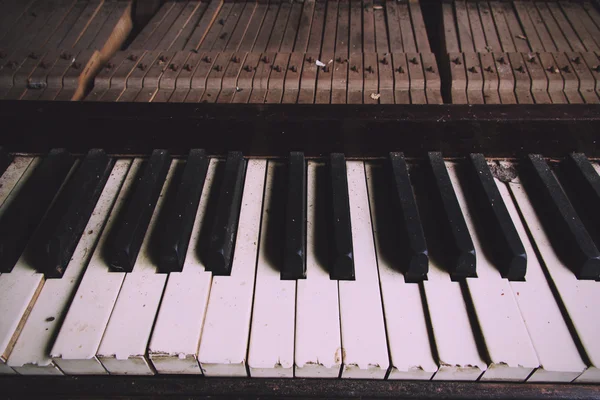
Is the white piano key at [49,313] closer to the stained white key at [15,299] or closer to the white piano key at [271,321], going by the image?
the stained white key at [15,299]

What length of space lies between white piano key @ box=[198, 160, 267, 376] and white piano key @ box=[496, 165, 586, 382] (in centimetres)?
69

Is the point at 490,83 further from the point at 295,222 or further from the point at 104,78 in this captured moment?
the point at 104,78

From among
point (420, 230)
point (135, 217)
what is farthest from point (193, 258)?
point (420, 230)

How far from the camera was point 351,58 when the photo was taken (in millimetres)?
1679

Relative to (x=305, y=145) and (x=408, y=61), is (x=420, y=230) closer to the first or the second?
(x=305, y=145)

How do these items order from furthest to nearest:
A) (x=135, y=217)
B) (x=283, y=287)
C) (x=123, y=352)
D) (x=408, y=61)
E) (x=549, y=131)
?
(x=408, y=61)
(x=549, y=131)
(x=135, y=217)
(x=283, y=287)
(x=123, y=352)

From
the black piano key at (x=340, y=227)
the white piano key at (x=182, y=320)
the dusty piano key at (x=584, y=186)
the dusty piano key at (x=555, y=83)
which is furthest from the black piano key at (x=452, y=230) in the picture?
the white piano key at (x=182, y=320)

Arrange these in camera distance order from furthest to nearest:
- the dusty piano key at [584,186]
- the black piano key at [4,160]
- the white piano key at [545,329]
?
the black piano key at [4,160], the dusty piano key at [584,186], the white piano key at [545,329]

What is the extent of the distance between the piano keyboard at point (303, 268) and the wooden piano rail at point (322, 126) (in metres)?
0.06

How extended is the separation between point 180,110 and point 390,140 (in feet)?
2.27

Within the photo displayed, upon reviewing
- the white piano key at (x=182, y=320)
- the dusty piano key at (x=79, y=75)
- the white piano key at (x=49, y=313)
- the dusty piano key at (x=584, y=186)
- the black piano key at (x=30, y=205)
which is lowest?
the white piano key at (x=49, y=313)

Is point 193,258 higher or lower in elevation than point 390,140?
lower

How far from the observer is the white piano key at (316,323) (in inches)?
39.0

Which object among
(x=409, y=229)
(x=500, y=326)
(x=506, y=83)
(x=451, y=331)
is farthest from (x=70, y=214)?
(x=506, y=83)
